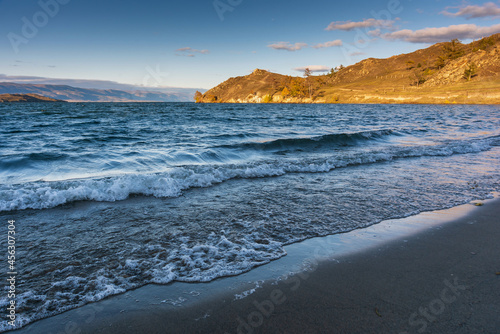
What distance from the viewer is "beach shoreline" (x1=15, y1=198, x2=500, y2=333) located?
103 inches

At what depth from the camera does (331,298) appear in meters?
3.01

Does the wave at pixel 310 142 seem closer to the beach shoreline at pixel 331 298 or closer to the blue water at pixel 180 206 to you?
the blue water at pixel 180 206

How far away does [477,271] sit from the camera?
354 cm

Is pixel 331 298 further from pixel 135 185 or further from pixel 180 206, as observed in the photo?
pixel 135 185

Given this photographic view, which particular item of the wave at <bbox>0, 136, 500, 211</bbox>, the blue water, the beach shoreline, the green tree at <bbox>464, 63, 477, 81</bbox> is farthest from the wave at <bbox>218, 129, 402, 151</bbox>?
the green tree at <bbox>464, 63, 477, 81</bbox>

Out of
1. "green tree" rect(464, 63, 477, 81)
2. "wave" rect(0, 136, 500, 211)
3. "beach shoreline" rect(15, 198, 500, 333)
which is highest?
"green tree" rect(464, 63, 477, 81)

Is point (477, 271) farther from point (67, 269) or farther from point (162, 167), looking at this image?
point (162, 167)

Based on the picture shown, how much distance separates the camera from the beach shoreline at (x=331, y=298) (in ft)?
8.59

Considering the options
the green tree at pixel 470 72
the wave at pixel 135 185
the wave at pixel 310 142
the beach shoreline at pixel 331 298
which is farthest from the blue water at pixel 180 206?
the green tree at pixel 470 72

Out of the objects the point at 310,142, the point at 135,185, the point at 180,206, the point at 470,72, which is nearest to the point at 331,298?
the point at 180,206

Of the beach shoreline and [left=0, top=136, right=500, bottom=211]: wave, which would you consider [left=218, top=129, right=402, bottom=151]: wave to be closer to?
A: [left=0, top=136, right=500, bottom=211]: wave

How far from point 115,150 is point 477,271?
558 inches

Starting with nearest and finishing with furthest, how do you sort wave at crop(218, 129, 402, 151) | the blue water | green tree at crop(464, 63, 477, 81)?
the blue water → wave at crop(218, 129, 402, 151) → green tree at crop(464, 63, 477, 81)

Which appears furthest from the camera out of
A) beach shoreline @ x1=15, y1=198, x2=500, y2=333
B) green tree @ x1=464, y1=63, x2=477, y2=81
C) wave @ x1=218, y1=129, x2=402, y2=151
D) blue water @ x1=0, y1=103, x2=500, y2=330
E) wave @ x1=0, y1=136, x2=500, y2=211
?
green tree @ x1=464, y1=63, x2=477, y2=81
